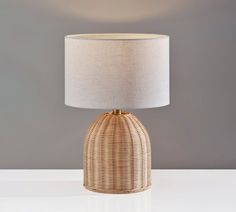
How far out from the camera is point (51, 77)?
2.07 metres

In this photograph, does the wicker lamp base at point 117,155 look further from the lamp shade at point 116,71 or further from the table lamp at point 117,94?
the lamp shade at point 116,71

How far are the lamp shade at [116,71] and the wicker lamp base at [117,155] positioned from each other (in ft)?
0.37

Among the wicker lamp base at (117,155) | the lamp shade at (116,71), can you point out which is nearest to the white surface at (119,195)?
the wicker lamp base at (117,155)

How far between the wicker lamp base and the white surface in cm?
4

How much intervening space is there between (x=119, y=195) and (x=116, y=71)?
1.23ft

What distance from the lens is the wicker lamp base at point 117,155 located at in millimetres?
1791

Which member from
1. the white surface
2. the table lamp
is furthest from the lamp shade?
the white surface

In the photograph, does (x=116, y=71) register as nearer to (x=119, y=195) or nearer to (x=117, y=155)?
(x=117, y=155)

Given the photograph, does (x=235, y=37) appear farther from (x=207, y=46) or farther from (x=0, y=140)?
(x=0, y=140)

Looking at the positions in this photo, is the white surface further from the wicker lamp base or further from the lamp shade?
the lamp shade

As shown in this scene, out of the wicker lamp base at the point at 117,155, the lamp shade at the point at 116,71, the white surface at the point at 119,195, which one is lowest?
the white surface at the point at 119,195

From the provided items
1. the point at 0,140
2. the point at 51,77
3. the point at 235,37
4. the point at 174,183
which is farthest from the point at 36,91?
→ the point at 235,37

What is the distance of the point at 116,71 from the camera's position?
1.70 m

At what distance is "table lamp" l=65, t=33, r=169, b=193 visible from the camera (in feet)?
5.58
